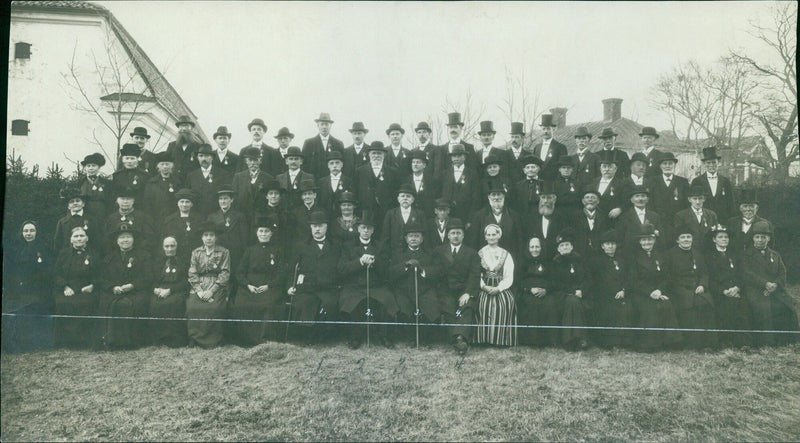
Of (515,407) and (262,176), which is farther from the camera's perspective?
(262,176)

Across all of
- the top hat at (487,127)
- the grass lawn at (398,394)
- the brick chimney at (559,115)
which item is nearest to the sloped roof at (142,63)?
the grass lawn at (398,394)

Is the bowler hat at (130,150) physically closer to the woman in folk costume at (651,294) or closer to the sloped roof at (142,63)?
the sloped roof at (142,63)

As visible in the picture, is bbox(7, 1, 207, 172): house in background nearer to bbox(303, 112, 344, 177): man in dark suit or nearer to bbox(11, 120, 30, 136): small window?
bbox(11, 120, 30, 136): small window

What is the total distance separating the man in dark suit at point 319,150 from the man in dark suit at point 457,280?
1318mm

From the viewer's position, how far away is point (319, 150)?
4.79 meters

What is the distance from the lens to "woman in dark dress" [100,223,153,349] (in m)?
4.43

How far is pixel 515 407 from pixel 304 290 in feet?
6.62

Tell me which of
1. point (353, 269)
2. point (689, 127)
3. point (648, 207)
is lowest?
point (353, 269)

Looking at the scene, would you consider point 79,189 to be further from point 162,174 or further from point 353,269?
point 353,269

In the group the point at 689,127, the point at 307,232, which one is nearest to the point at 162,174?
the point at 307,232

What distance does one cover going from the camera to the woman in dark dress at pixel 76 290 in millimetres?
4426

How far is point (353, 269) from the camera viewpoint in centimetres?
452

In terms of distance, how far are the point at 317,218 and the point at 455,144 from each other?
1480 millimetres

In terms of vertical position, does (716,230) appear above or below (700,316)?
above
